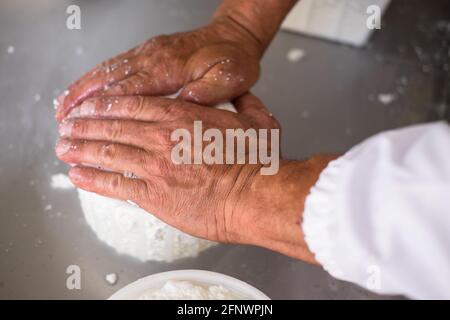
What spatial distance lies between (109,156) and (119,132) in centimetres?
3

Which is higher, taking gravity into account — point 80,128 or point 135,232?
point 80,128

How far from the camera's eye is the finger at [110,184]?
616mm

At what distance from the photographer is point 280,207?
0.54 m

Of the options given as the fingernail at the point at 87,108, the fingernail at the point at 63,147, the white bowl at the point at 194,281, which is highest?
the fingernail at the point at 87,108

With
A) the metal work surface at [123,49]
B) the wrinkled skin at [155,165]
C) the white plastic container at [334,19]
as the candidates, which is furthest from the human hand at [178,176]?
the white plastic container at [334,19]

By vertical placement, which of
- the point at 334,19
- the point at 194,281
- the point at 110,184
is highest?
the point at 334,19

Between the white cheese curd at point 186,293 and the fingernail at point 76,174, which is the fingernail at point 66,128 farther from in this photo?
the white cheese curd at point 186,293

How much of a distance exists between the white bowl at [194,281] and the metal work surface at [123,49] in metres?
0.08

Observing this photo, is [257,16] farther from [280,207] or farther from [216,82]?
[280,207]

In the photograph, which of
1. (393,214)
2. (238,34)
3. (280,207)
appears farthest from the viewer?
(238,34)

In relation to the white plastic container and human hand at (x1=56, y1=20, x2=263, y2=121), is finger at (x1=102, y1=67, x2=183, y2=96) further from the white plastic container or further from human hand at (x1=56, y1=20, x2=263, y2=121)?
the white plastic container

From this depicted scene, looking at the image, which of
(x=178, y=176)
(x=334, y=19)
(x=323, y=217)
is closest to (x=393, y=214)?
(x=323, y=217)
